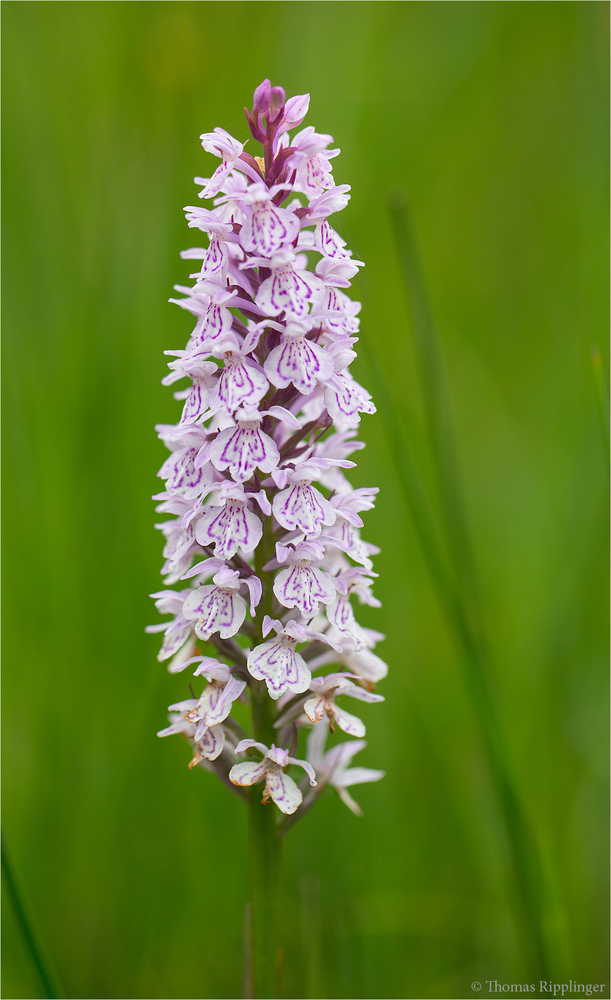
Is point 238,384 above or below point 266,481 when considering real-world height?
above

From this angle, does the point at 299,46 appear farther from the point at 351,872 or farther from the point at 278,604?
the point at 351,872

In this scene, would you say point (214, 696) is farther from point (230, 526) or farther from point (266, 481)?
point (266, 481)

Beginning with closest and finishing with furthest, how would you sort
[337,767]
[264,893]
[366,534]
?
1. [264,893]
2. [337,767]
3. [366,534]

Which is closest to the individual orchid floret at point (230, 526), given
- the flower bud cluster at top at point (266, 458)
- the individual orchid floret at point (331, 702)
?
the flower bud cluster at top at point (266, 458)

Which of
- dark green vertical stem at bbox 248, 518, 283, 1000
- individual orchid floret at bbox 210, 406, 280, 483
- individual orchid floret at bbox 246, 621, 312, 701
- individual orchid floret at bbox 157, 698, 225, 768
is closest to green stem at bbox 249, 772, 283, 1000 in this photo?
dark green vertical stem at bbox 248, 518, 283, 1000

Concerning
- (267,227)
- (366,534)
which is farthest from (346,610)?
(366,534)

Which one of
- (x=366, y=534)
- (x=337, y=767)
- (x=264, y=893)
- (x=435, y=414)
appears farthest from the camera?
(x=366, y=534)

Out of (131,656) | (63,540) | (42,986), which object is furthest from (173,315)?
(42,986)

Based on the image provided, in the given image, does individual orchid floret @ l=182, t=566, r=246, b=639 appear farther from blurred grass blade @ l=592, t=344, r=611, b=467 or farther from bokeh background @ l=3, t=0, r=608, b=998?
blurred grass blade @ l=592, t=344, r=611, b=467
